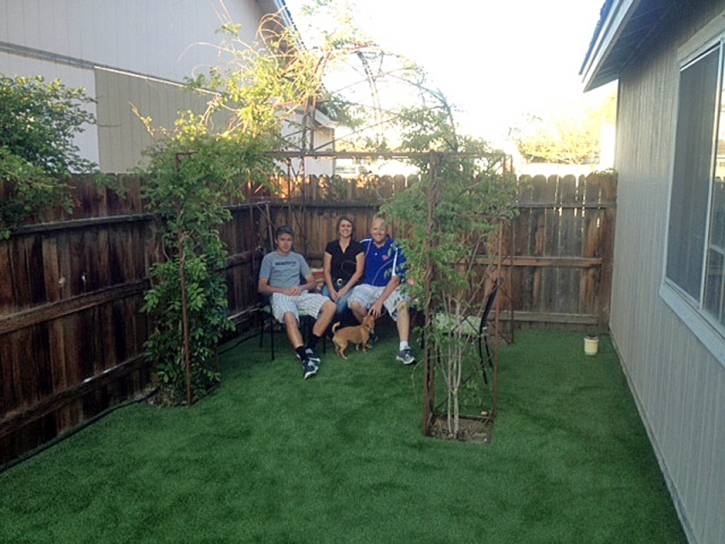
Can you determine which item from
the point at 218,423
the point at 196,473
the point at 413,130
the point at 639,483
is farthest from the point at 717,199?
the point at 218,423

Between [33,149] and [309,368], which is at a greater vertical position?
[33,149]

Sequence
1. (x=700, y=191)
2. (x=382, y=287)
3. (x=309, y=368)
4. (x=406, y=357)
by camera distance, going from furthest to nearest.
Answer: (x=382, y=287)
(x=406, y=357)
(x=309, y=368)
(x=700, y=191)

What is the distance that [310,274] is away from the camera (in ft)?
20.4

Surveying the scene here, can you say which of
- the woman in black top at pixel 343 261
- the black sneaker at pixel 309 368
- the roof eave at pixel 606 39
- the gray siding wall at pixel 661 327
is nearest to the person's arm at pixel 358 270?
the woman in black top at pixel 343 261

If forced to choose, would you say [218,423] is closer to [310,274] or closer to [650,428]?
[310,274]

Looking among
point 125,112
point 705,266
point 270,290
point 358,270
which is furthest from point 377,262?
point 705,266

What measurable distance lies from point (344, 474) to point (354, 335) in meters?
2.39

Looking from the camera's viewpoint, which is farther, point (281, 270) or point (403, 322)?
point (281, 270)

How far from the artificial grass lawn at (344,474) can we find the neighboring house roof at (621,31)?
8.14ft

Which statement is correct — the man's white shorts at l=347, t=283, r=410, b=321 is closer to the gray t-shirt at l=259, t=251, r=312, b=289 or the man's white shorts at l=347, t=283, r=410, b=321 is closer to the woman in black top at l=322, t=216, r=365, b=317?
the woman in black top at l=322, t=216, r=365, b=317

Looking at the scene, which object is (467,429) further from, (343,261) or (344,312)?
(343,261)

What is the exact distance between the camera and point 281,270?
6.04 metres

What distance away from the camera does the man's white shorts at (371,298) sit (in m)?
6.10

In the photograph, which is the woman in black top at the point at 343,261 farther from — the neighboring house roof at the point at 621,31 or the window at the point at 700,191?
the window at the point at 700,191
